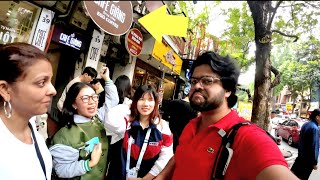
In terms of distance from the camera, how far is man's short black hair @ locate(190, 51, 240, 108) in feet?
4.99

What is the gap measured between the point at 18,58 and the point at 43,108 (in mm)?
236

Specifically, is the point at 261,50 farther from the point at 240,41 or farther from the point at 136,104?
the point at 136,104

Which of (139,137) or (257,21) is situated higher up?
(257,21)

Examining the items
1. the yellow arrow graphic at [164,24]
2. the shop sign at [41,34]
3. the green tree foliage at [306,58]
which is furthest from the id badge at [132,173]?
the shop sign at [41,34]

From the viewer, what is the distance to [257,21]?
0.88 m

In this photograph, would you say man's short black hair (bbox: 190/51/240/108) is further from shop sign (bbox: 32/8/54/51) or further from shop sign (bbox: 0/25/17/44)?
shop sign (bbox: 0/25/17/44)

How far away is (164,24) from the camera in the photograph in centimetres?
77

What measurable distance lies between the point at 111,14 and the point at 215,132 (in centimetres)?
103

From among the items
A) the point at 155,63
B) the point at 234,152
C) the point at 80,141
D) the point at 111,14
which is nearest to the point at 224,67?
the point at 234,152

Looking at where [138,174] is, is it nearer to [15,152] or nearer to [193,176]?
[193,176]

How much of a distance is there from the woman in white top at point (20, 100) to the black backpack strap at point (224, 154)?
85 cm

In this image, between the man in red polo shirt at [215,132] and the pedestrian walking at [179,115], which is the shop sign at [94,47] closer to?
the pedestrian walking at [179,115]

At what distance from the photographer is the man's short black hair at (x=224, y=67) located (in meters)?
1.52

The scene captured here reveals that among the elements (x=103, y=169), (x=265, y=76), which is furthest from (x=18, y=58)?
(x=103, y=169)
